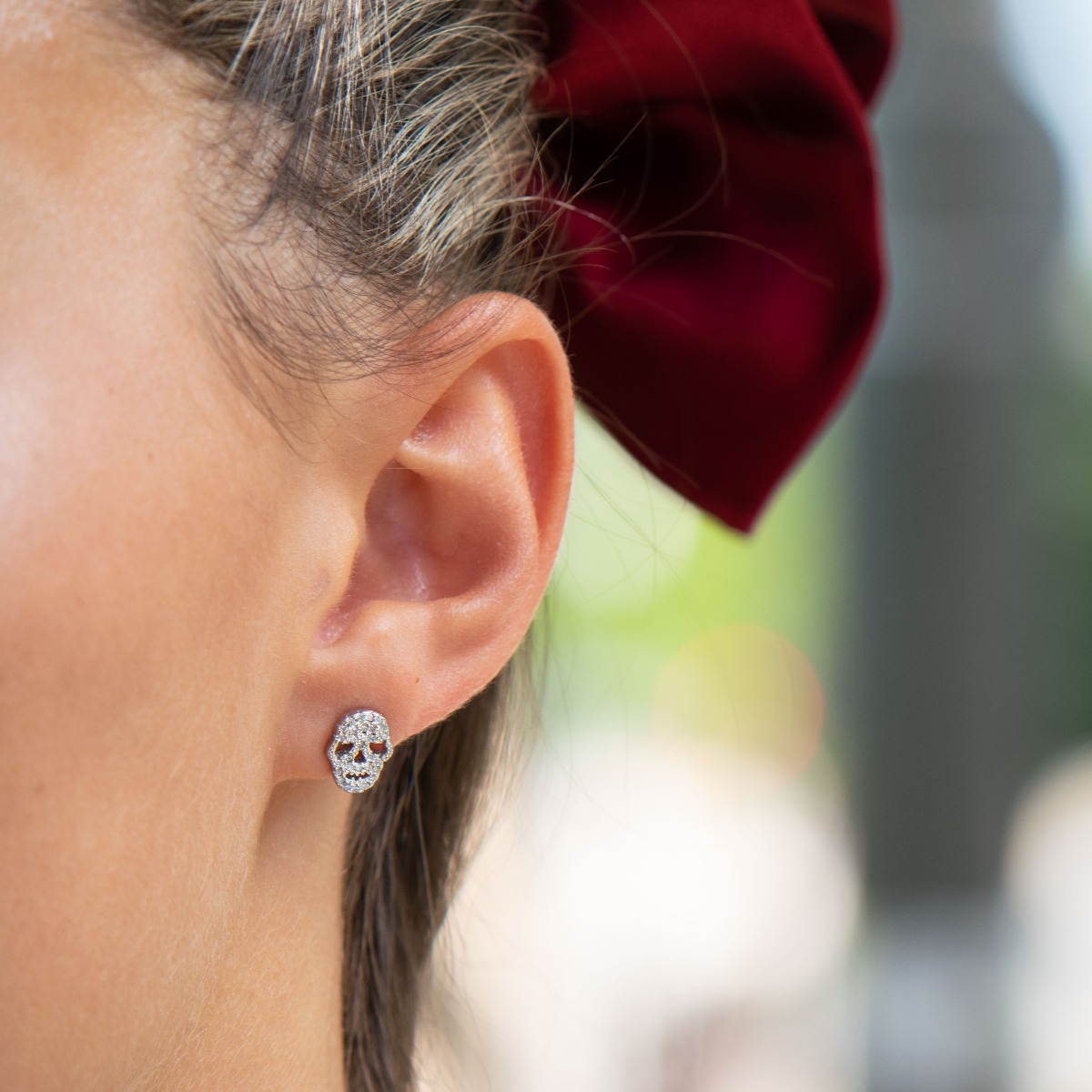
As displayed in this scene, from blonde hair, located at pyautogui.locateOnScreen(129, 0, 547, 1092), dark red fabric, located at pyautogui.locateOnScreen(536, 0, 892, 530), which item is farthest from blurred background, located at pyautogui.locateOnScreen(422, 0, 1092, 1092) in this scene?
blonde hair, located at pyautogui.locateOnScreen(129, 0, 547, 1092)

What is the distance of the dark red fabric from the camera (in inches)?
29.8

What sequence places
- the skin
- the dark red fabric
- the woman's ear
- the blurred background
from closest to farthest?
the skin < the woman's ear < the dark red fabric < the blurred background

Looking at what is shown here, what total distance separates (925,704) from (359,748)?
2658 millimetres

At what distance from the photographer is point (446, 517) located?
649 millimetres

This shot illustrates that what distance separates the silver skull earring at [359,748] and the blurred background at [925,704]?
2263 mm

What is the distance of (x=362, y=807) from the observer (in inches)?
30.2

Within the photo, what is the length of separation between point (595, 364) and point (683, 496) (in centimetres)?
10

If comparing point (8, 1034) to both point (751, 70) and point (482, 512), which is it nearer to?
point (482, 512)

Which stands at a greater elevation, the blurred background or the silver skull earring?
the silver skull earring

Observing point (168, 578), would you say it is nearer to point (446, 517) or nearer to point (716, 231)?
point (446, 517)

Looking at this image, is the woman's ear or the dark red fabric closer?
the woman's ear

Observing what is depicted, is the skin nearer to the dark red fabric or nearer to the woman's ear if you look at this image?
the woman's ear

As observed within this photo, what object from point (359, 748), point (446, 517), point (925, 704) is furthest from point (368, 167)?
point (925, 704)

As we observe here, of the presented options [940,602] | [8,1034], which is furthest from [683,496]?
[940,602]
